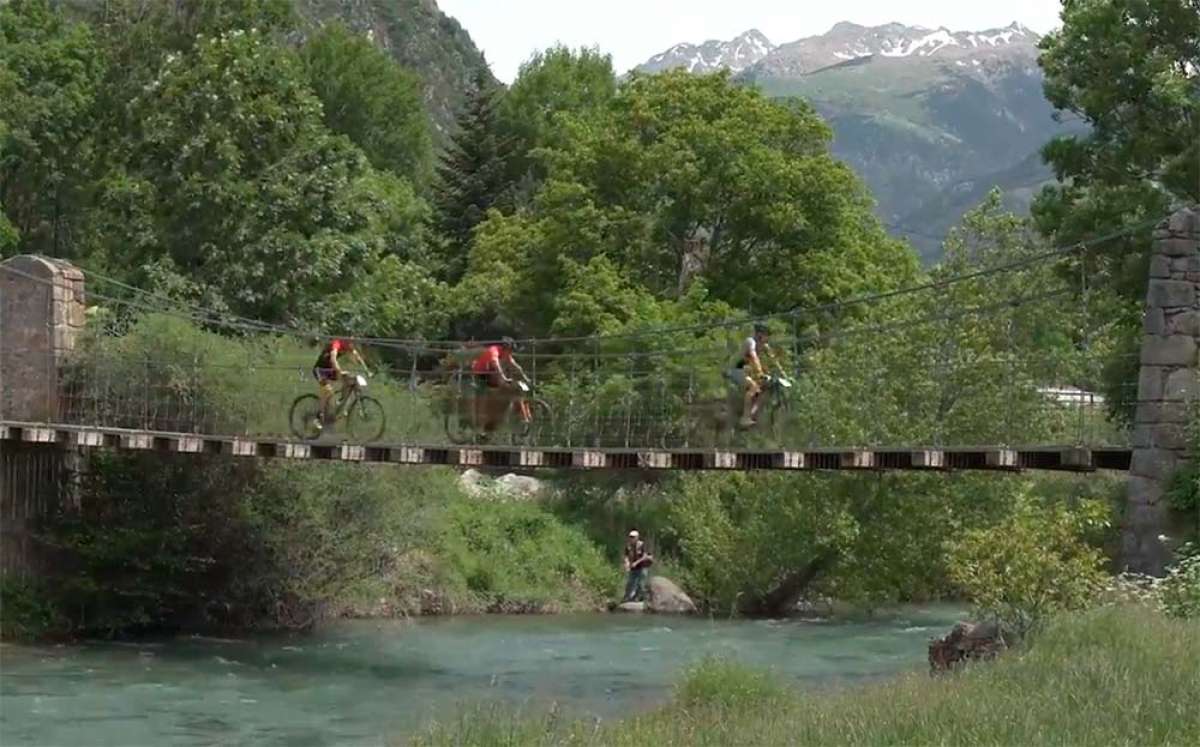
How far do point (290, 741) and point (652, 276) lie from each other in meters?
17.3

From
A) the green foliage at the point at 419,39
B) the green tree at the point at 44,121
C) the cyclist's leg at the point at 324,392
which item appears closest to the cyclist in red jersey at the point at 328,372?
the cyclist's leg at the point at 324,392

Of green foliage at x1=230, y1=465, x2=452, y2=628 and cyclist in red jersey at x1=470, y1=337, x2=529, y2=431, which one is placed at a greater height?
cyclist in red jersey at x1=470, y1=337, x2=529, y2=431

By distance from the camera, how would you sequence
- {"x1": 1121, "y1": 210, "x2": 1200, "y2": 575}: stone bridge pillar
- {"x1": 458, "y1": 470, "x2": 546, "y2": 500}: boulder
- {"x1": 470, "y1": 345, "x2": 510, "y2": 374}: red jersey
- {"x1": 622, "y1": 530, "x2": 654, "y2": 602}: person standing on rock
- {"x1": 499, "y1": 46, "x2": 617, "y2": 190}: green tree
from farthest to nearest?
1. {"x1": 499, "y1": 46, "x2": 617, "y2": 190}: green tree
2. {"x1": 458, "y1": 470, "x2": 546, "y2": 500}: boulder
3. {"x1": 622, "y1": 530, "x2": 654, "y2": 602}: person standing on rock
4. {"x1": 470, "y1": 345, "x2": 510, "y2": 374}: red jersey
5. {"x1": 1121, "y1": 210, "x2": 1200, "y2": 575}: stone bridge pillar

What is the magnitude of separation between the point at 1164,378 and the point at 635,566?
12.2 metres

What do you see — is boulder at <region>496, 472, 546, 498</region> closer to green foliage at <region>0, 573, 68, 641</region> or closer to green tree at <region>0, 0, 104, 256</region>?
green foliage at <region>0, 573, 68, 641</region>

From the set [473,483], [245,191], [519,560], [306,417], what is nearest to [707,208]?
[473,483]

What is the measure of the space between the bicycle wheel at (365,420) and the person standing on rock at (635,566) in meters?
6.91

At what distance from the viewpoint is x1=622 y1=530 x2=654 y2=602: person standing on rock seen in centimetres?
2744

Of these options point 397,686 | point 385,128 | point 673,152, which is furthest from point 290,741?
point 385,128

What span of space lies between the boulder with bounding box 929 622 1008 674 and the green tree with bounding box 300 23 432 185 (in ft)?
108

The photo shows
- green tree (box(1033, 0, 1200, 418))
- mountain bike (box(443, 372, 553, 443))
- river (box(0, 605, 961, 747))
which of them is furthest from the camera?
green tree (box(1033, 0, 1200, 418))

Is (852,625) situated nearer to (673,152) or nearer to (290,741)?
(673,152)

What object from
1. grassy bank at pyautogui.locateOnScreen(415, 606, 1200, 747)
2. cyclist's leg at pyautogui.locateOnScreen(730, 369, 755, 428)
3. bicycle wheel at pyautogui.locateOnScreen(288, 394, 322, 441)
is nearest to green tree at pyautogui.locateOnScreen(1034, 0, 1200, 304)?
cyclist's leg at pyautogui.locateOnScreen(730, 369, 755, 428)

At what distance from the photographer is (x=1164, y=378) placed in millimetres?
16250
